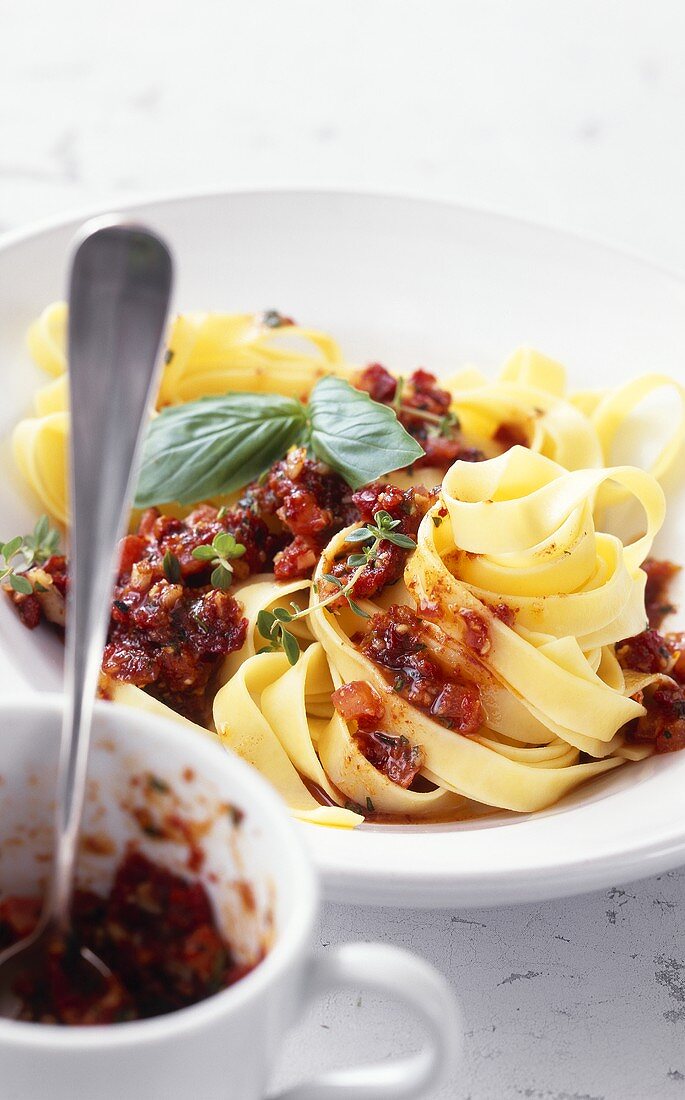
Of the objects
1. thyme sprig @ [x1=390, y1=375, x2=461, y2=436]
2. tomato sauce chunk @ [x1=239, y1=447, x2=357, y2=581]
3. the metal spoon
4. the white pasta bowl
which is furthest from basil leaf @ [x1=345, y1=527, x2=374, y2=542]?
the metal spoon

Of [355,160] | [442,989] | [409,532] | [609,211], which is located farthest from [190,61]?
[442,989]

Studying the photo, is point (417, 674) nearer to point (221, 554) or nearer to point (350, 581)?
point (350, 581)

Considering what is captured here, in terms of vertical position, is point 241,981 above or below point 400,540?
above

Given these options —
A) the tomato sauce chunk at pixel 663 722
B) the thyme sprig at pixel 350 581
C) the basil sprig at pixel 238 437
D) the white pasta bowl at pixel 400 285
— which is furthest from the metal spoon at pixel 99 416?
the white pasta bowl at pixel 400 285

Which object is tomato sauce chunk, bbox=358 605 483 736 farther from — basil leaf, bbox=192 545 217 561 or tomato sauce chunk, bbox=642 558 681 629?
tomato sauce chunk, bbox=642 558 681 629

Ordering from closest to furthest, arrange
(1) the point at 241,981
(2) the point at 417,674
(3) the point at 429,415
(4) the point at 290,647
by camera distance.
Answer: (1) the point at 241,981 < (2) the point at 417,674 < (4) the point at 290,647 < (3) the point at 429,415

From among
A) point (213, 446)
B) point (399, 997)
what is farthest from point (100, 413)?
point (213, 446)
